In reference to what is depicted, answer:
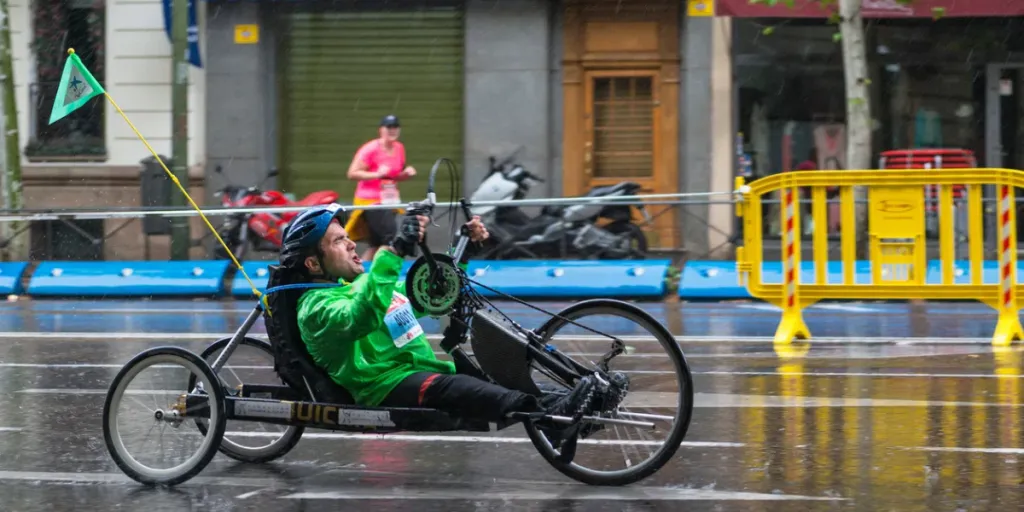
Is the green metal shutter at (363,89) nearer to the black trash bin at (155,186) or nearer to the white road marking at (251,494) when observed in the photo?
the black trash bin at (155,186)

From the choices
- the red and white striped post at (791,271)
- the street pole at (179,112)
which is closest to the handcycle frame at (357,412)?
the red and white striped post at (791,271)

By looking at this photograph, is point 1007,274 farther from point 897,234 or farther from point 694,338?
point 694,338

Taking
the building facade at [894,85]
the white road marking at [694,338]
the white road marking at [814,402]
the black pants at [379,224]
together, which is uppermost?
the building facade at [894,85]

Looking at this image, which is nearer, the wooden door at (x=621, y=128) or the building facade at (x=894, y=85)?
the building facade at (x=894, y=85)

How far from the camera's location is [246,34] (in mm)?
21047

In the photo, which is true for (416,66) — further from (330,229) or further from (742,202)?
(330,229)

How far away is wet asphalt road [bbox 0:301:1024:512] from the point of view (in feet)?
19.5

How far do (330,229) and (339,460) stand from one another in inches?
49.3

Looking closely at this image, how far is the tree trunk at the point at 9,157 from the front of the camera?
1875 cm

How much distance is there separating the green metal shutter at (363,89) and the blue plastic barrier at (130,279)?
15.8 ft

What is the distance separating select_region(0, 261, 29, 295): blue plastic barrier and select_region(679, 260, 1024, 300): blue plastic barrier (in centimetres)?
728

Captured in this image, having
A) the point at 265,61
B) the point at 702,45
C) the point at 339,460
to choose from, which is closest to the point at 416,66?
the point at 265,61

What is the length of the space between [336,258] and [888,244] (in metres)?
6.48

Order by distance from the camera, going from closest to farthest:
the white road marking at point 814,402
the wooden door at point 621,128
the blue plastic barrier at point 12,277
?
1. the white road marking at point 814,402
2. the blue plastic barrier at point 12,277
3. the wooden door at point 621,128
